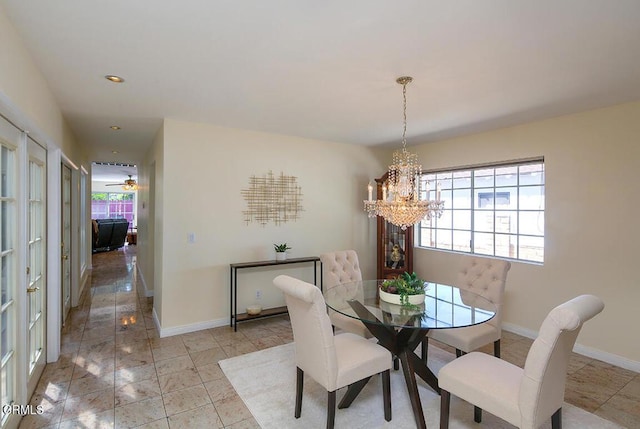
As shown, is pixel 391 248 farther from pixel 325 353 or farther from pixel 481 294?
pixel 325 353

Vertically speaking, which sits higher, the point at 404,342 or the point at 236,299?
the point at 404,342

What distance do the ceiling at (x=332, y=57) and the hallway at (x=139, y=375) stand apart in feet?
8.01

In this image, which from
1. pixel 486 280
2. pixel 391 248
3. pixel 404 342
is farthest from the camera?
pixel 391 248

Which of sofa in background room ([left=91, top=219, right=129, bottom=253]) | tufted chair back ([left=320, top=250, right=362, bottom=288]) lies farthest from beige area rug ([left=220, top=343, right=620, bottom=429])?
sofa in background room ([left=91, top=219, right=129, bottom=253])

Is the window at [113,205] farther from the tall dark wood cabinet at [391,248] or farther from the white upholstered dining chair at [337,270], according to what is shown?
the white upholstered dining chair at [337,270]

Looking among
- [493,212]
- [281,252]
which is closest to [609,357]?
[493,212]

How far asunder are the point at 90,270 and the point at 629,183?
932 cm

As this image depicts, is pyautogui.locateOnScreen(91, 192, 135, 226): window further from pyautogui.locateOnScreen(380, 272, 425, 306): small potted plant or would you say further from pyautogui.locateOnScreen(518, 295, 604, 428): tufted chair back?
pyautogui.locateOnScreen(518, 295, 604, 428): tufted chair back

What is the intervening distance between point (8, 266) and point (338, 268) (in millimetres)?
2593

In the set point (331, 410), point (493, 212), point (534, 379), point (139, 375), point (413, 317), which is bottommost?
point (139, 375)

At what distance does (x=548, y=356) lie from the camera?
1.62m

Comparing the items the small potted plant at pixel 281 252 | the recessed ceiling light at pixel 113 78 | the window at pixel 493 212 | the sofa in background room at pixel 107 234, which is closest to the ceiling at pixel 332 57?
the recessed ceiling light at pixel 113 78

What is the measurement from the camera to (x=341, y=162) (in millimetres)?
5031

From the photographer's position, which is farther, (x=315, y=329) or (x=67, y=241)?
(x=67, y=241)
